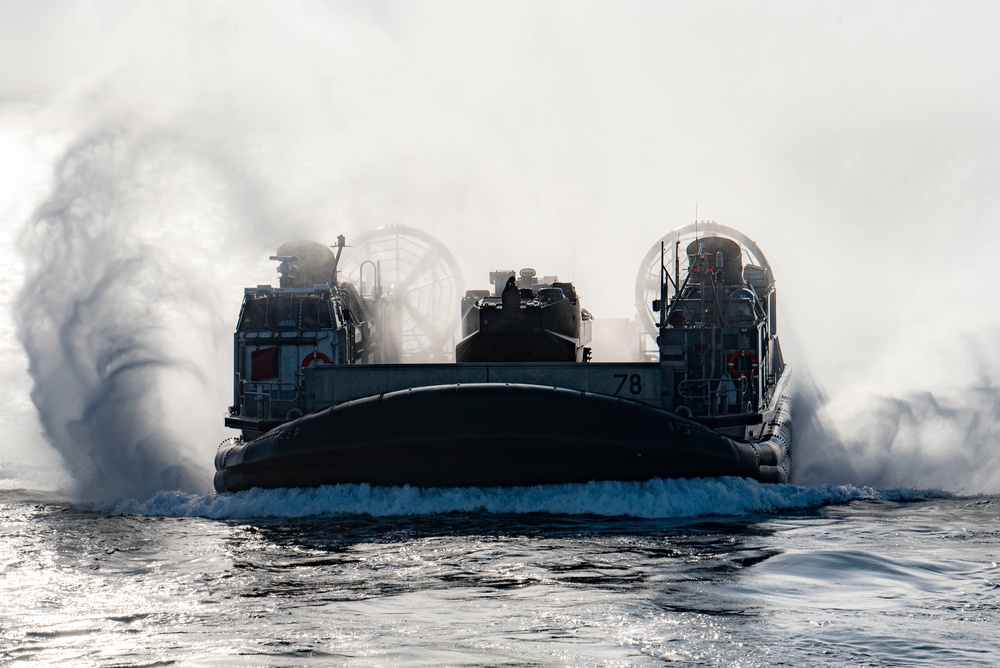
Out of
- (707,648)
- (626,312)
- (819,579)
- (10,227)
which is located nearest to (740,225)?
(626,312)

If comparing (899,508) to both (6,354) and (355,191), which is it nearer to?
(355,191)

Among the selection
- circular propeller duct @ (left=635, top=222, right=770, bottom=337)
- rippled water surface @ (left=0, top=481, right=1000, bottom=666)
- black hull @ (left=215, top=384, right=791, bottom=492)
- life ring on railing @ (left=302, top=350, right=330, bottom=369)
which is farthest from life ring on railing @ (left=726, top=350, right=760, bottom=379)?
life ring on railing @ (left=302, top=350, right=330, bottom=369)

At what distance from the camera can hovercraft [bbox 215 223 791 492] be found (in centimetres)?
1742

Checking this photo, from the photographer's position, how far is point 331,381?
19391 mm

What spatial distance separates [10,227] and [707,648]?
2551 inches

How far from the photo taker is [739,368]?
2050 cm

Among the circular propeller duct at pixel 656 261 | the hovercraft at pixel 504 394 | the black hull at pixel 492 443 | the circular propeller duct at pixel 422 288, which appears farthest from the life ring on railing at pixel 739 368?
the circular propeller duct at pixel 422 288

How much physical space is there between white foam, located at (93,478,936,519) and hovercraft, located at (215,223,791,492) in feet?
0.60

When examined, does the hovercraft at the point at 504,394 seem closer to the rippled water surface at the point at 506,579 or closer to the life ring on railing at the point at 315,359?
the life ring on railing at the point at 315,359

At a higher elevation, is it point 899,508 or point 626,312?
point 626,312

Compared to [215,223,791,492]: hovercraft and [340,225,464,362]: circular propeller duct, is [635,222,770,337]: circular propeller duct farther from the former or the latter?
[340,225,464,362]: circular propeller duct

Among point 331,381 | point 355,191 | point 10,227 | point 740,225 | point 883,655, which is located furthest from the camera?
point 10,227

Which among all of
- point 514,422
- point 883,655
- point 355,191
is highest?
Answer: point 355,191

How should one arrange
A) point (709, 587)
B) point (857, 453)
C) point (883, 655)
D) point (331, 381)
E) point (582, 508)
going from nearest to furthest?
point (883, 655) < point (709, 587) < point (582, 508) < point (331, 381) < point (857, 453)
